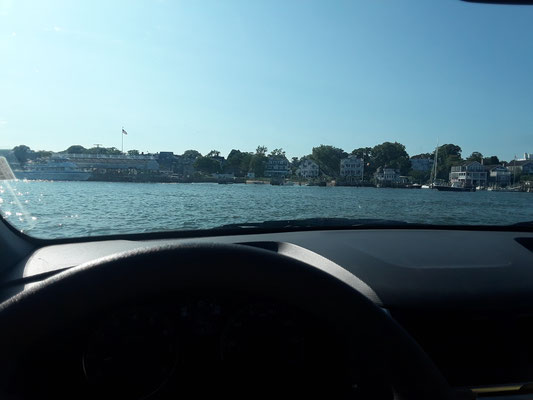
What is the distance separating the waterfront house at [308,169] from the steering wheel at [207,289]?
330cm

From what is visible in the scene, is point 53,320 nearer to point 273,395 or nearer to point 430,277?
point 273,395

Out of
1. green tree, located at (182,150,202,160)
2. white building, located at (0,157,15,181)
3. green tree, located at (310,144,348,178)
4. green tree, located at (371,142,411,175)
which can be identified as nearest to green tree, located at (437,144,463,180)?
green tree, located at (371,142,411,175)

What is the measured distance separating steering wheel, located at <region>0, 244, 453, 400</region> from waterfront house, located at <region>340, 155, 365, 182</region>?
3.26m

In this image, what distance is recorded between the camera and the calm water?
315cm

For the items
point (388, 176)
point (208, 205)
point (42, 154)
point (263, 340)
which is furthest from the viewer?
point (388, 176)

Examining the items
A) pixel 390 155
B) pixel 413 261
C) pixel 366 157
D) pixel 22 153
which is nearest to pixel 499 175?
pixel 390 155

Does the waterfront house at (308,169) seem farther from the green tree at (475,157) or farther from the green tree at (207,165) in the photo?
the green tree at (475,157)

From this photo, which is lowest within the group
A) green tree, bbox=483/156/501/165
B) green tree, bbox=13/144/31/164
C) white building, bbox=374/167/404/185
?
white building, bbox=374/167/404/185

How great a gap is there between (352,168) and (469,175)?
4.79ft

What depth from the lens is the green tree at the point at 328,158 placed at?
404 cm

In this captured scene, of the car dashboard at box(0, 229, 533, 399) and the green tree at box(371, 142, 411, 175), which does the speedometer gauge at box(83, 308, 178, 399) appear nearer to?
the car dashboard at box(0, 229, 533, 399)

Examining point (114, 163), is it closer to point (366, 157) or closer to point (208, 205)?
point (208, 205)

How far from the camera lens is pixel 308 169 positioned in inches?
179

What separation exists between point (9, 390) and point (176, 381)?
1.59 feet
